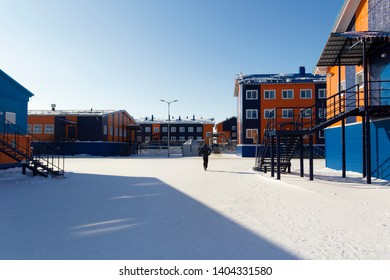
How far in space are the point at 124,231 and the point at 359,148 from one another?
14.8 metres

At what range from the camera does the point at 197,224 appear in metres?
6.08

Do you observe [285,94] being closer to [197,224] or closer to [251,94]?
[251,94]

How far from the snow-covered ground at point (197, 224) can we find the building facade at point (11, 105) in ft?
18.4

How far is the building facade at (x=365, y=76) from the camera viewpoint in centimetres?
1177

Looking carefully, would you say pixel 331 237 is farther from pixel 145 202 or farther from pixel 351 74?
pixel 351 74

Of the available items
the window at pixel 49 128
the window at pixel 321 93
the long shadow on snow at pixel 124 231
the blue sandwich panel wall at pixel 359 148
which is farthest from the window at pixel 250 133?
the long shadow on snow at pixel 124 231

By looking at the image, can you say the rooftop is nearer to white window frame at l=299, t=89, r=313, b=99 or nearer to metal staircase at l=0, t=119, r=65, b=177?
white window frame at l=299, t=89, r=313, b=99

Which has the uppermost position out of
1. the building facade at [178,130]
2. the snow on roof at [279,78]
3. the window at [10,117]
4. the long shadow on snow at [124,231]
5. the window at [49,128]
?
the snow on roof at [279,78]

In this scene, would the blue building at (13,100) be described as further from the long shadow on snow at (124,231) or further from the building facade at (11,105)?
the long shadow on snow at (124,231)

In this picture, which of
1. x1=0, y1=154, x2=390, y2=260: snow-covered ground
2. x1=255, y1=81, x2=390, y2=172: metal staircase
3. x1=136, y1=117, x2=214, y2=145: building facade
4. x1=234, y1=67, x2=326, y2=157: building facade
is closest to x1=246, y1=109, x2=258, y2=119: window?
x1=234, y1=67, x2=326, y2=157: building facade

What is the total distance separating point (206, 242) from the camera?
195 inches

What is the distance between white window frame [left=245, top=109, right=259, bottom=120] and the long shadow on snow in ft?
108

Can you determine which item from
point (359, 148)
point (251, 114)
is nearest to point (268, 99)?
point (251, 114)

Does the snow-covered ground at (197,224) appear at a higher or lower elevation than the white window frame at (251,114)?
lower
